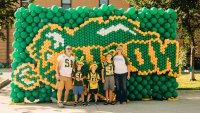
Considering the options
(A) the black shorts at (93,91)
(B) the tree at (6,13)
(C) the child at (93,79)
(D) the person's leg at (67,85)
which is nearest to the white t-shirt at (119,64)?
(C) the child at (93,79)

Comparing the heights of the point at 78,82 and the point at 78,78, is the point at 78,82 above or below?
below

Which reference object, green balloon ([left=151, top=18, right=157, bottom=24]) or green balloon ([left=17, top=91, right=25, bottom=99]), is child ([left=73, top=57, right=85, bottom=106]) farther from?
green balloon ([left=151, top=18, right=157, bottom=24])

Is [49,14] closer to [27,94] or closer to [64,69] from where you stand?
[64,69]

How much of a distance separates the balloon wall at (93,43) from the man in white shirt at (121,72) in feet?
1.98

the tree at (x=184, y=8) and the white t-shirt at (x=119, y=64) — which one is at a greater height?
the tree at (x=184, y=8)

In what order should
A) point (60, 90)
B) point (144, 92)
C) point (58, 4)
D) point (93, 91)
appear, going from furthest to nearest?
point (58, 4), point (144, 92), point (93, 91), point (60, 90)

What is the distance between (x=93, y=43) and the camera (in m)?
14.7

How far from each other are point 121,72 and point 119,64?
0.25 meters

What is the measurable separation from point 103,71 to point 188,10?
811 centimetres

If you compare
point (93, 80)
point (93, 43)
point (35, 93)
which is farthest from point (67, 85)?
point (93, 43)

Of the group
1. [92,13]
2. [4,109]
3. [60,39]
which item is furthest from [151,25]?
[4,109]

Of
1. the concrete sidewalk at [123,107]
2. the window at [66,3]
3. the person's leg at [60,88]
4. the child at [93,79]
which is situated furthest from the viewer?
the window at [66,3]

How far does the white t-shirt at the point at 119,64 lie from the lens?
1415cm

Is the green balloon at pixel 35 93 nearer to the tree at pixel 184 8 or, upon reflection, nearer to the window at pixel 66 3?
the tree at pixel 184 8
